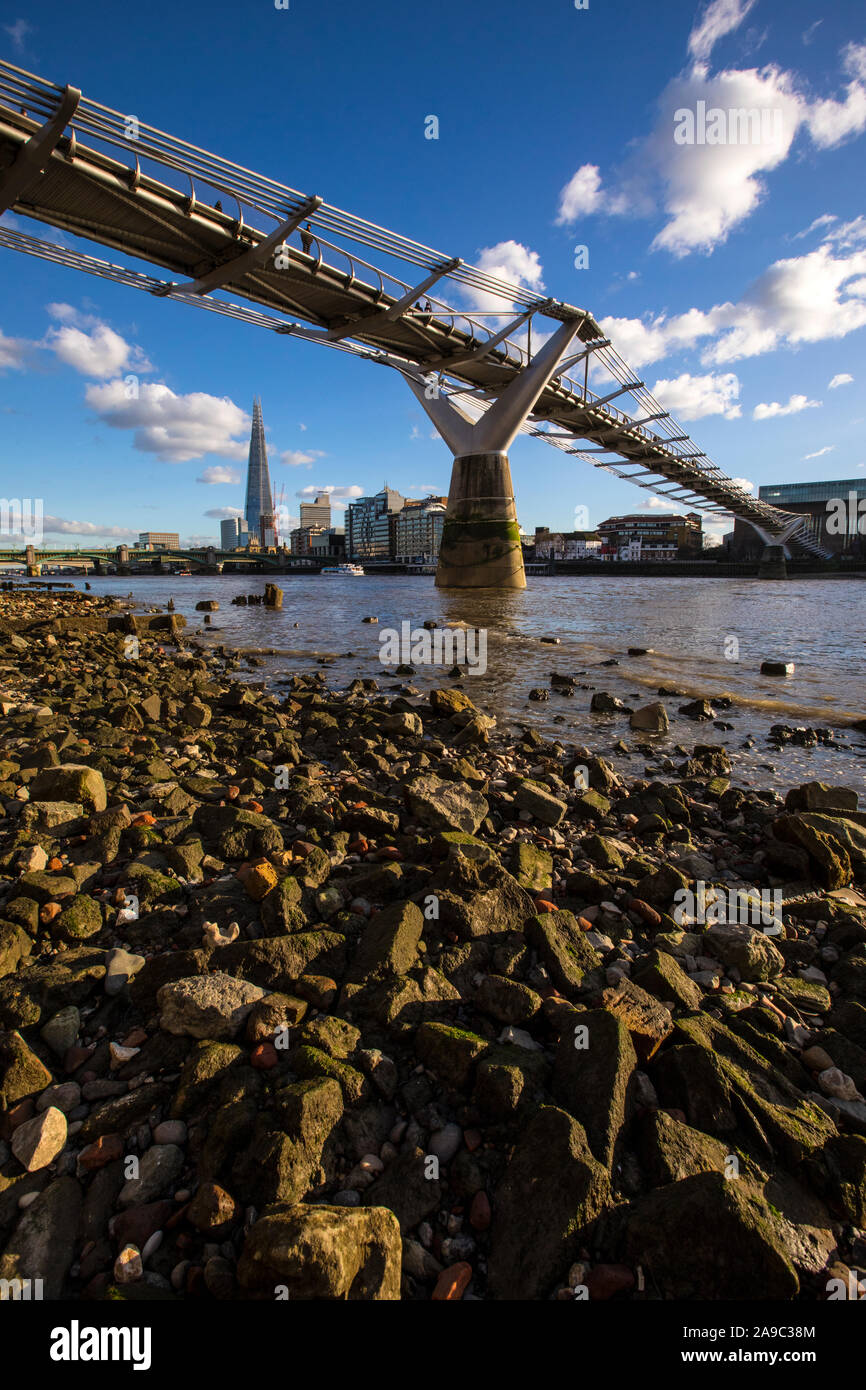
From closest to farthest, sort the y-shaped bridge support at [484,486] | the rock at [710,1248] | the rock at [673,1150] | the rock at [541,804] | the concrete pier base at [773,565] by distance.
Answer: the rock at [710,1248], the rock at [673,1150], the rock at [541,804], the y-shaped bridge support at [484,486], the concrete pier base at [773,565]

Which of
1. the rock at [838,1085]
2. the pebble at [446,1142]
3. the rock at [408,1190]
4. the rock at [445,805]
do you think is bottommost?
the rock at [838,1085]

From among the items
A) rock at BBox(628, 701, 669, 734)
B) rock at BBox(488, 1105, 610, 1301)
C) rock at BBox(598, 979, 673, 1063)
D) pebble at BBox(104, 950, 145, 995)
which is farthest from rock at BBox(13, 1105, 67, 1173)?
rock at BBox(628, 701, 669, 734)

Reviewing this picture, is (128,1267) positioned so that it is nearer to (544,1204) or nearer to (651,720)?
(544,1204)

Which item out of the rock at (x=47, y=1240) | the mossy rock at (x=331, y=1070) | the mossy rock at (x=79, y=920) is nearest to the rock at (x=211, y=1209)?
the rock at (x=47, y=1240)

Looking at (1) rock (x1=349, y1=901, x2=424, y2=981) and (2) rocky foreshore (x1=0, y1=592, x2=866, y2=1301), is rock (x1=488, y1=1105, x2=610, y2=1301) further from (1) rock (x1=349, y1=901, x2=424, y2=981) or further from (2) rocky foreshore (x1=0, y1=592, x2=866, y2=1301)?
(1) rock (x1=349, y1=901, x2=424, y2=981)

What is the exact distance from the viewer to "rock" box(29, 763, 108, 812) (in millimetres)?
4883

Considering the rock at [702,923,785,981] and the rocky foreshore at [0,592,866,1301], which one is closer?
the rocky foreshore at [0,592,866,1301]

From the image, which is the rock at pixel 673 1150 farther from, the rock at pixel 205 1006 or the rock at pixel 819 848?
the rock at pixel 819 848

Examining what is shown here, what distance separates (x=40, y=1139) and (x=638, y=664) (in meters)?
16.5

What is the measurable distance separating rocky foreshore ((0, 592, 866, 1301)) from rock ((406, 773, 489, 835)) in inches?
1.4

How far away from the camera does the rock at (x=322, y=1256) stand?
1789mm

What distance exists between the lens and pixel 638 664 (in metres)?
17.0

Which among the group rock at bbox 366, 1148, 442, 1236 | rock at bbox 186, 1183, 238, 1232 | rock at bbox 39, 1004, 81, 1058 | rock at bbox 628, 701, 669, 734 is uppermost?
rock at bbox 628, 701, 669, 734

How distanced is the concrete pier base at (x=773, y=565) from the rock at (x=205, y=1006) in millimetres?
120928
